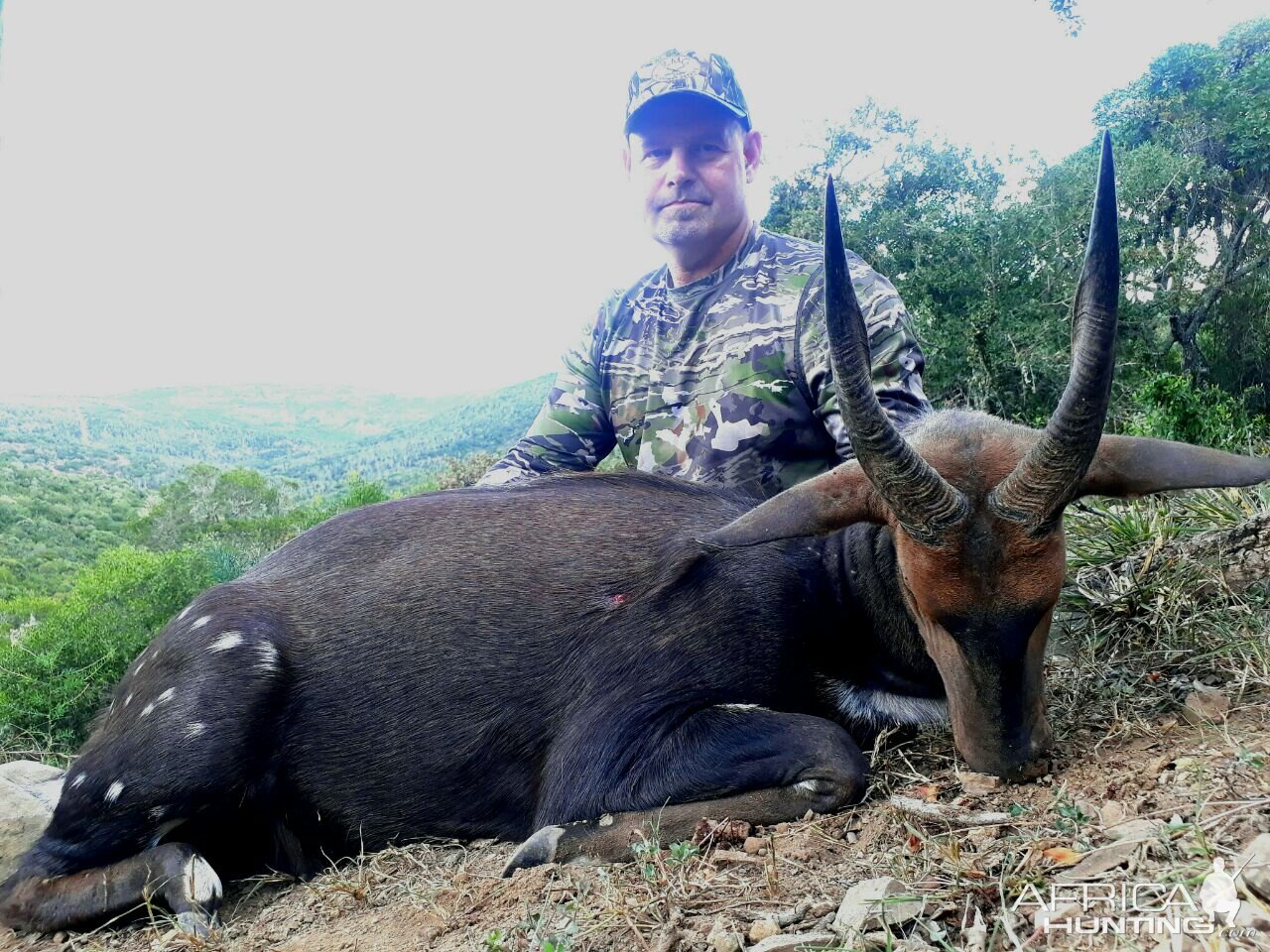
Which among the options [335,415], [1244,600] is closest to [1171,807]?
[1244,600]

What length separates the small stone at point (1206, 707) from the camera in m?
3.07

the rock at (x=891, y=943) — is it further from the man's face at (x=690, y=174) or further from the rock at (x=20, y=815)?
the man's face at (x=690, y=174)

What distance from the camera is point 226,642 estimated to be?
3758mm


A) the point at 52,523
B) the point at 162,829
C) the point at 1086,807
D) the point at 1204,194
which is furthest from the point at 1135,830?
the point at 1204,194

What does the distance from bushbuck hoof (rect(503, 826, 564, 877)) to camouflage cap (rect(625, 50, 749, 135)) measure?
4.46 meters

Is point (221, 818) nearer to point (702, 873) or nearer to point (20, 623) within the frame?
point (702, 873)

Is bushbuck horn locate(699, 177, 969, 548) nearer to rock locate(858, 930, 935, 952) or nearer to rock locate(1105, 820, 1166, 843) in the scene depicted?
rock locate(1105, 820, 1166, 843)

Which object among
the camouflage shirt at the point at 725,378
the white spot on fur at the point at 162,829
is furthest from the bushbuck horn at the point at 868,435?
the white spot on fur at the point at 162,829

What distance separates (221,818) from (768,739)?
216 centimetres

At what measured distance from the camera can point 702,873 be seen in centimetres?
258

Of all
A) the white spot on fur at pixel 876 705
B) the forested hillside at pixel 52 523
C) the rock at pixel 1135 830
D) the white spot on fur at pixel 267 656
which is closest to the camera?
the rock at pixel 1135 830
